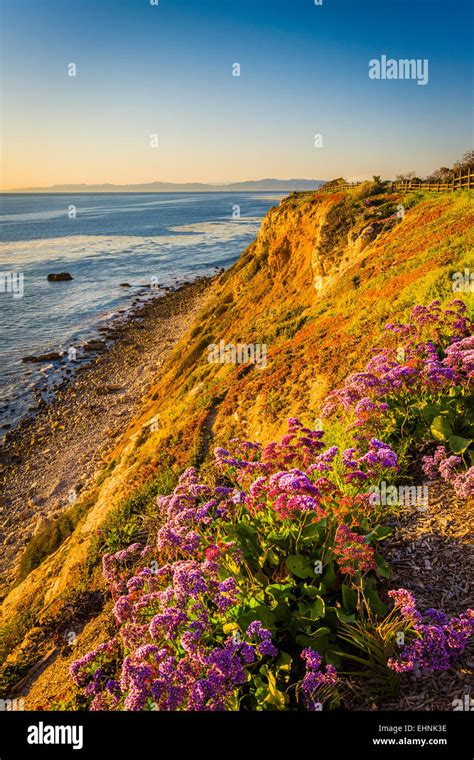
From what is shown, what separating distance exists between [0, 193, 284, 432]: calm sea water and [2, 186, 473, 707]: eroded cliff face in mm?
9461

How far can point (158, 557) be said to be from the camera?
270 inches

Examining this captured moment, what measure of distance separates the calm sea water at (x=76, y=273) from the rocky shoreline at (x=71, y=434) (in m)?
2.99

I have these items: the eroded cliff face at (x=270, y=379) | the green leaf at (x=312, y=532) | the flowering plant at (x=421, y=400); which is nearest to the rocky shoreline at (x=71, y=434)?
the eroded cliff face at (x=270, y=379)

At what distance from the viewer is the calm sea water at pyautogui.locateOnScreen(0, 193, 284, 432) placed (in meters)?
38.5

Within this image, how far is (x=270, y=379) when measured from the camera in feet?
39.0

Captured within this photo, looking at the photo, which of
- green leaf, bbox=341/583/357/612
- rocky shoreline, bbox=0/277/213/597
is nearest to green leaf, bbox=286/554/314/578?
green leaf, bbox=341/583/357/612

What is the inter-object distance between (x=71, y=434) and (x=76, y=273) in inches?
2082

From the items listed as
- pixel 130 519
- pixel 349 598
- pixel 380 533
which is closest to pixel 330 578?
pixel 349 598

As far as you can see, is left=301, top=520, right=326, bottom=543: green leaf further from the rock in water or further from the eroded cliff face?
the rock in water

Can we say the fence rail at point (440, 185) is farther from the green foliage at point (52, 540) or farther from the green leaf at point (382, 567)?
the green leaf at point (382, 567)

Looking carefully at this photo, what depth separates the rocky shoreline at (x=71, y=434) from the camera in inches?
776

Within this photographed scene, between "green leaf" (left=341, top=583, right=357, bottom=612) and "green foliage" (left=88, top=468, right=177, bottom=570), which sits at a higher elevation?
"green leaf" (left=341, top=583, right=357, bottom=612)

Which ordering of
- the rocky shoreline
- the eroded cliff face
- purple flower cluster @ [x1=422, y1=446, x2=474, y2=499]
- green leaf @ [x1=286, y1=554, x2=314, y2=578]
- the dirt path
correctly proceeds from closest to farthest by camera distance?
1. the dirt path
2. green leaf @ [x1=286, y1=554, x2=314, y2=578]
3. purple flower cluster @ [x1=422, y1=446, x2=474, y2=499]
4. the eroded cliff face
5. the rocky shoreline
